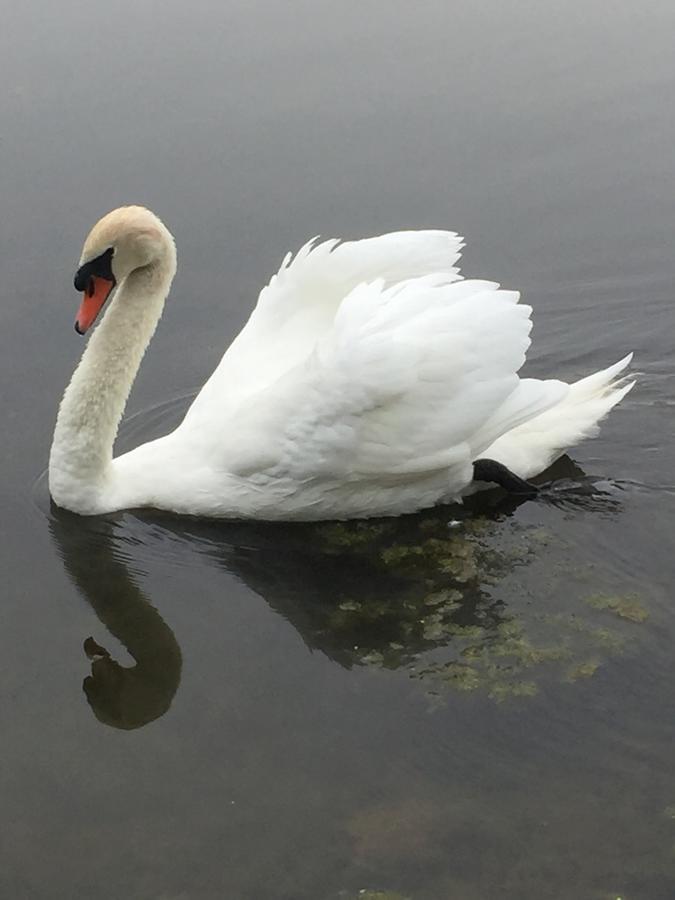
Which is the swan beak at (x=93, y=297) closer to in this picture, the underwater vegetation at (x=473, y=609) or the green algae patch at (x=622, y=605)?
the underwater vegetation at (x=473, y=609)

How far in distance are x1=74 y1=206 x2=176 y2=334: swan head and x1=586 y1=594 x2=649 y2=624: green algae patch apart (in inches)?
111

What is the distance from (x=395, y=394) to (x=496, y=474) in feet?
2.71

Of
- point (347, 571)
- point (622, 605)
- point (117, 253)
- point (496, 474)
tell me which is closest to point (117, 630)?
point (347, 571)

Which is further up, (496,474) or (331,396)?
(331,396)

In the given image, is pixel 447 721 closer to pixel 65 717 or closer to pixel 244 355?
pixel 65 717

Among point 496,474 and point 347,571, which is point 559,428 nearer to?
point 496,474

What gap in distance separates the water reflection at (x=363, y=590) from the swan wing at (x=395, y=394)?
36 cm

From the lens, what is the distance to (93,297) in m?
7.29

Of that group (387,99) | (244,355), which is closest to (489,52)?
(387,99)

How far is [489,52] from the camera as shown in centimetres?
1229

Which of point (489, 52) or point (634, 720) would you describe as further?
point (489, 52)

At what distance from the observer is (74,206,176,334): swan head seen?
23.3ft

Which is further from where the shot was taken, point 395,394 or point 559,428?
point 559,428

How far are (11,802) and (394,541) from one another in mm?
2415
